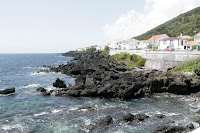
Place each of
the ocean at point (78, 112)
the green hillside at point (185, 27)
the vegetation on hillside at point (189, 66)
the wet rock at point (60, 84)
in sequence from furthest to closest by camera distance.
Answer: the green hillside at point (185, 27)
the vegetation on hillside at point (189, 66)
the wet rock at point (60, 84)
the ocean at point (78, 112)

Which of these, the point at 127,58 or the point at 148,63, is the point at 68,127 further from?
the point at 127,58

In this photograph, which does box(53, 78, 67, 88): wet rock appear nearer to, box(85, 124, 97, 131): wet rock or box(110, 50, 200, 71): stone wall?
box(85, 124, 97, 131): wet rock

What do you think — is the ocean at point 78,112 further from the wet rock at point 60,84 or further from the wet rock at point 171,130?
the wet rock at point 60,84

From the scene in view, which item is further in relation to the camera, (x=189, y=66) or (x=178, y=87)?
(x=189, y=66)

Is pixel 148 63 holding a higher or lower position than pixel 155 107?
higher

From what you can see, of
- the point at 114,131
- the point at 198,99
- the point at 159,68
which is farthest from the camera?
the point at 159,68

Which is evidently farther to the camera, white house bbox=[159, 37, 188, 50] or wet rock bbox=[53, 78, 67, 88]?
white house bbox=[159, 37, 188, 50]

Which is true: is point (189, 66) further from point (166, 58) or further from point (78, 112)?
point (78, 112)

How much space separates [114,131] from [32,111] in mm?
13968

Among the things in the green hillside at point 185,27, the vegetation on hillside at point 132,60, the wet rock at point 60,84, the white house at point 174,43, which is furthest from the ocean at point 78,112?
the green hillside at point 185,27

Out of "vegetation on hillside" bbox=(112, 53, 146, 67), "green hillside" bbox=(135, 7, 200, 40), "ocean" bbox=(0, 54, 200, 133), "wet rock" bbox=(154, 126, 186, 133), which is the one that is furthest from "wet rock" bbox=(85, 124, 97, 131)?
"green hillside" bbox=(135, 7, 200, 40)

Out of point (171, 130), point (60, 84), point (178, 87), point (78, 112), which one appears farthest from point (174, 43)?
point (171, 130)

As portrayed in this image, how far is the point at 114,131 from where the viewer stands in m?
20.5

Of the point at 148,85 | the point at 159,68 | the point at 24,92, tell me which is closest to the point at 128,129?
the point at 148,85
